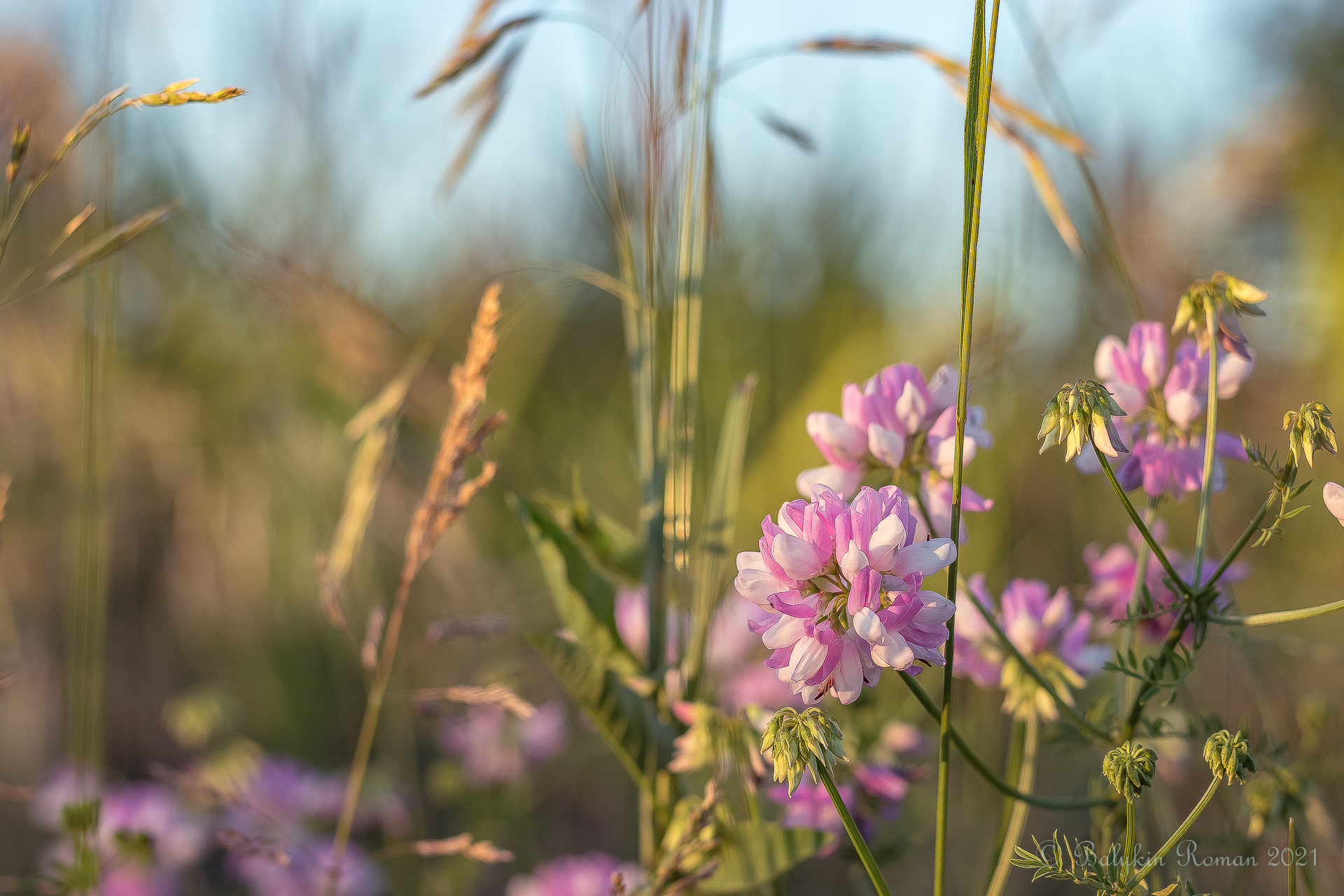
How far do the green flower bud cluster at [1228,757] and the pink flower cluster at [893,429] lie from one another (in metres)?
0.20

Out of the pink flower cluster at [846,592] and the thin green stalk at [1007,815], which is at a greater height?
the pink flower cluster at [846,592]

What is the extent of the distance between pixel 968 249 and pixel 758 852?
50 centimetres

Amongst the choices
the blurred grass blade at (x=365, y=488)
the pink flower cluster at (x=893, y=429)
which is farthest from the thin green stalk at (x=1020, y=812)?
the blurred grass blade at (x=365, y=488)

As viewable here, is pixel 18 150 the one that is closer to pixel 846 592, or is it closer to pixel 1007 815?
pixel 846 592

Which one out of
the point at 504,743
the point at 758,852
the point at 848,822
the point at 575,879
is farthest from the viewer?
the point at 504,743

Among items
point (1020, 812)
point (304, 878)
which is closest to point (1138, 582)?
point (1020, 812)

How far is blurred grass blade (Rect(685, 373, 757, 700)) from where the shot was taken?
A: 2.68 ft

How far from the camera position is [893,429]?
682mm

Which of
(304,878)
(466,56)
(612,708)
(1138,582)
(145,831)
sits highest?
(466,56)

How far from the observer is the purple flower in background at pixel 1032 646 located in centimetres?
78

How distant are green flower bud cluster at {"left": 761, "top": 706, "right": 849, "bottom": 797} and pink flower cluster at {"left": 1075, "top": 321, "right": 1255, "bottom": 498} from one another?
11.7 inches

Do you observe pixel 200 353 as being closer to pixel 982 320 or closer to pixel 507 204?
pixel 507 204

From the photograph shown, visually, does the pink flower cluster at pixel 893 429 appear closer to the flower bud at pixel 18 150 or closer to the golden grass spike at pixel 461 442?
the golden grass spike at pixel 461 442

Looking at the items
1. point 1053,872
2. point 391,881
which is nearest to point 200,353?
point 391,881
